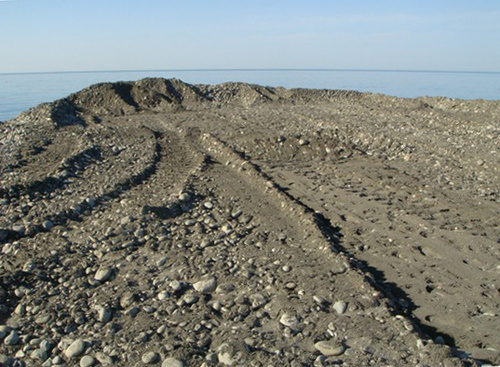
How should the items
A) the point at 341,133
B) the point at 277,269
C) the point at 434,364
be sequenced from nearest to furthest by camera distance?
the point at 434,364
the point at 277,269
the point at 341,133

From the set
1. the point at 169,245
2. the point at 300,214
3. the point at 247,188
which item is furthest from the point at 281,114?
the point at 169,245

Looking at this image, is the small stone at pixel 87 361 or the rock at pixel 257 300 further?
the rock at pixel 257 300

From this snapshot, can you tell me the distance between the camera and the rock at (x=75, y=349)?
4.27 meters

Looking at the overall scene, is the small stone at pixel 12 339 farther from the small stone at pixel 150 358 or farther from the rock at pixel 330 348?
the rock at pixel 330 348

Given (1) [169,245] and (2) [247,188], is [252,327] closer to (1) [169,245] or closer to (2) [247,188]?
(1) [169,245]

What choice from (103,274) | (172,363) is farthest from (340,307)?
(103,274)

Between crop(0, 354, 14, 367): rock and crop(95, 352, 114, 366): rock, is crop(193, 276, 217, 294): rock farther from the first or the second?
crop(0, 354, 14, 367): rock

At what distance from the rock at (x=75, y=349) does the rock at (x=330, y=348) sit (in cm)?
227

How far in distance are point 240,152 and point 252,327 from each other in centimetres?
796

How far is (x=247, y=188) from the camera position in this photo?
914 cm

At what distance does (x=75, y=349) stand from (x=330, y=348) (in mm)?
2452

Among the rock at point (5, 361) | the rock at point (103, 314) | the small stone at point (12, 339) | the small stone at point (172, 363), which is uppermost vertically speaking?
the small stone at point (172, 363)

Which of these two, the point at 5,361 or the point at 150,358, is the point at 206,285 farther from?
the point at 5,361

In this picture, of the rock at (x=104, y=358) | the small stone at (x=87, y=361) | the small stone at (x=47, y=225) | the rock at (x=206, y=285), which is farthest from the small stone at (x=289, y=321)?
the small stone at (x=47, y=225)
